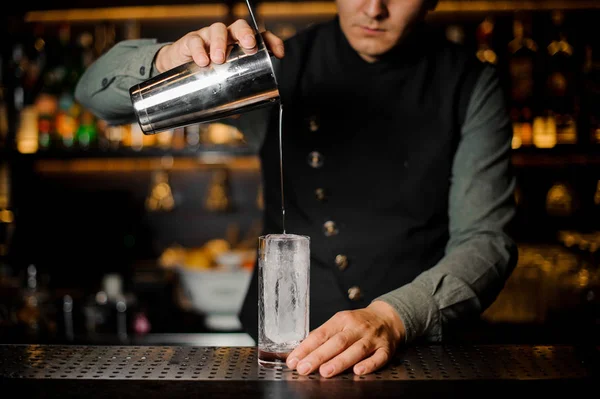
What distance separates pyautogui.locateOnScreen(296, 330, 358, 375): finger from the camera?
1.02 meters

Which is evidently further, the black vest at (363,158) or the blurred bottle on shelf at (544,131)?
the blurred bottle on shelf at (544,131)

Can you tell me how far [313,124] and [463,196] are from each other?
16.4 inches

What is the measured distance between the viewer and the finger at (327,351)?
1021 mm

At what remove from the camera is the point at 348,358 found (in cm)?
105

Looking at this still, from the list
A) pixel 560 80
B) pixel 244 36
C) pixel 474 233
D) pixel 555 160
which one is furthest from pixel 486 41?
pixel 244 36

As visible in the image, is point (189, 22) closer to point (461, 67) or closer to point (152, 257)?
point (152, 257)

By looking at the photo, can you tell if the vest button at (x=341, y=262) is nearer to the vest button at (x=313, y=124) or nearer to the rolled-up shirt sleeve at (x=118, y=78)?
the vest button at (x=313, y=124)

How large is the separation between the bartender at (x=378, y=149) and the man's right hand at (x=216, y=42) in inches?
6.2

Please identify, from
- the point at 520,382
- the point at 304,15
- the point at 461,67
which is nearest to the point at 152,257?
the point at 304,15

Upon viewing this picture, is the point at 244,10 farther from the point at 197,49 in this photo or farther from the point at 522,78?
the point at 197,49

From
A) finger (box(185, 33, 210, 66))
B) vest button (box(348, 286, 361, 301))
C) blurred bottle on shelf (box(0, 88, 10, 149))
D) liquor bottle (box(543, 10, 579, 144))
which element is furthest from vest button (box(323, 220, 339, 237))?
blurred bottle on shelf (box(0, 88, 10, 149))

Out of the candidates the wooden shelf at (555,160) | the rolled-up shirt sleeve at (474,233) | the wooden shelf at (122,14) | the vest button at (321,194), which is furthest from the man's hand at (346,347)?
the wooden shelf at (122,14)

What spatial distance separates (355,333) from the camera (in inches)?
42.7

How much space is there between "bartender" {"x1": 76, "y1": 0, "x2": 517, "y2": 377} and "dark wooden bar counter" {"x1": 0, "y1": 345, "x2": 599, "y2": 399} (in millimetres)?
265
